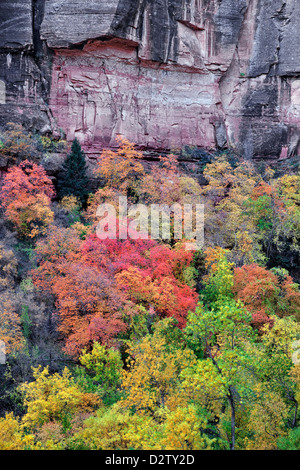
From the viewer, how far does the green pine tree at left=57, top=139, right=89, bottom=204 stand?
27578mm

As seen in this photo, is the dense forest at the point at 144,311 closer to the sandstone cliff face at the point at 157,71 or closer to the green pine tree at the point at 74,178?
the green pine tree at the point at 74,178

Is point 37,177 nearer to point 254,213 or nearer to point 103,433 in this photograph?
point 254,213

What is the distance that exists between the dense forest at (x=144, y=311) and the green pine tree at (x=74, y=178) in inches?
3.0

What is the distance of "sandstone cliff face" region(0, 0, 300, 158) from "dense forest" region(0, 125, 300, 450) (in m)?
3.34

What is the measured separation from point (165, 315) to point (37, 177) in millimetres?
11283

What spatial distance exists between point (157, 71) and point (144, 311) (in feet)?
74.9

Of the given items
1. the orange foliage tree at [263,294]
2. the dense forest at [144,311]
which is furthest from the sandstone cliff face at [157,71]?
the orange foliage tree at [263,294]

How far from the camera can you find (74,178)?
28.0m

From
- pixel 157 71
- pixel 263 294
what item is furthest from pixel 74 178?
pixel 263 294

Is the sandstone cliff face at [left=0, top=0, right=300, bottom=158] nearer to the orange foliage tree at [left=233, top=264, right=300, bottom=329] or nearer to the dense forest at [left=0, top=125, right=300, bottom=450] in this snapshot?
the dense forest at [left=0, top=125, right=300, bottom=450]

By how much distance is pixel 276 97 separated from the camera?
1372 inches

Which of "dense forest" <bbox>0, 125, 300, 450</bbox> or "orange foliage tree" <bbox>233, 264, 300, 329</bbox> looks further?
"orange foliage tree" <bbox>233, 264, 300, 329</bbox>

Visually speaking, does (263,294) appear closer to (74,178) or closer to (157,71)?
(74,178)

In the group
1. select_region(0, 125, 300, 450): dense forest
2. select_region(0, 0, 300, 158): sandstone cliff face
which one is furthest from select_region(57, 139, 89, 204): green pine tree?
select_region(0, 0, 300, 158): sandstone cliff face
